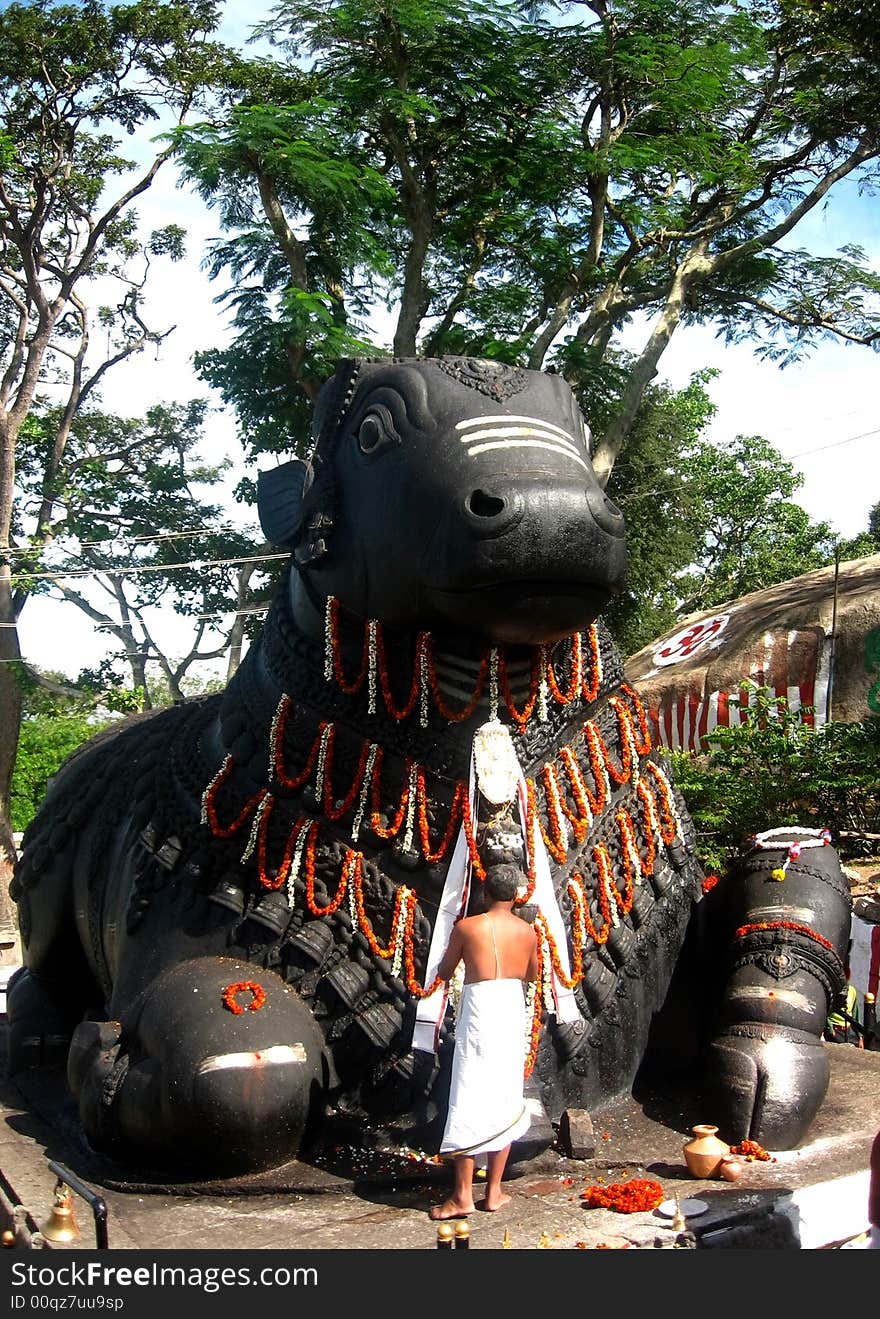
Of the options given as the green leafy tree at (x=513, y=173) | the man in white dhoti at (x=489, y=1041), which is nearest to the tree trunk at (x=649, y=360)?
the green leafy tree at (x=513, y=173)

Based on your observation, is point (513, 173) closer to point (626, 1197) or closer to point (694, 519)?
point (694, 519)

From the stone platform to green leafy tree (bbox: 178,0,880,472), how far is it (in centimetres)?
1038

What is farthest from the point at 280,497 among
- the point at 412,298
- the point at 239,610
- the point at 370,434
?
the point at 239,610

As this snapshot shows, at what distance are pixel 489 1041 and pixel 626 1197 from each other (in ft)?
1.51

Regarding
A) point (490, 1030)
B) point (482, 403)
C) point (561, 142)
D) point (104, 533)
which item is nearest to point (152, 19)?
point (561, 142)

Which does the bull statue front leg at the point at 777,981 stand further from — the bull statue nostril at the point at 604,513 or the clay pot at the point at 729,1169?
the bull statue nostril at the point at 604,513

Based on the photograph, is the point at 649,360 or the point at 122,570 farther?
the point at 122,570

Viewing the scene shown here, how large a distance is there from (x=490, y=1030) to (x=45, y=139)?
55.2ft

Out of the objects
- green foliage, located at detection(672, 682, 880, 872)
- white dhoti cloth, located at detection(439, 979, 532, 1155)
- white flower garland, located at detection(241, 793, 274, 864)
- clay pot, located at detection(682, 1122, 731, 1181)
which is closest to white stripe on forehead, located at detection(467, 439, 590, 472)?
white flower garland, located at detection(241, 793, 274, 864)

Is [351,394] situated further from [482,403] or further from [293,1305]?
[293,1305]

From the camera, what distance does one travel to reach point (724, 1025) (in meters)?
3.62

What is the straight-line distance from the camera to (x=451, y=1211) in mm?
2982

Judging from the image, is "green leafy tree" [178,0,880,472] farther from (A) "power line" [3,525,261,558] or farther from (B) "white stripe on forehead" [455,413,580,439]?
(B) "white stripe on forehead" [455,413,580,439]

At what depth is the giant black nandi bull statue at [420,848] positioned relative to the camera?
10.6ft
